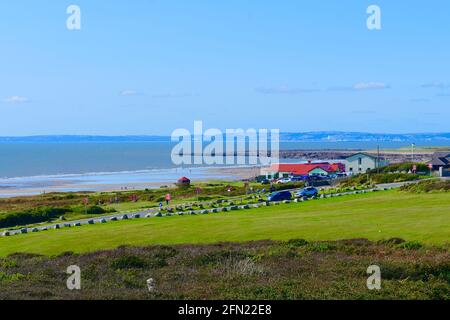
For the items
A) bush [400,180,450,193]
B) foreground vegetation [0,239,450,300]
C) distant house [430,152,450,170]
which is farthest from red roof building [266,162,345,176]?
foreground vegetation [0,239,450,300]

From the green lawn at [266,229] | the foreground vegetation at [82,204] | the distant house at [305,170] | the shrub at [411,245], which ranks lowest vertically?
the foreground vegetation at [82,204]

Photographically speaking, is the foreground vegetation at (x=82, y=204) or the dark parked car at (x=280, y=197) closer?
the foreground vegetation at (x=82, y=204)

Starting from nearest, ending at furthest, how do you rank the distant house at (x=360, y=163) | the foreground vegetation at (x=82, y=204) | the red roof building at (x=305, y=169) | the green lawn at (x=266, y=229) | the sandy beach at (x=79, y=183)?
1. the green lawn at (x=266, y=229)
2. the foreground vegetation at (x=82, y=204)
3. the sandy beach at (x=79, y=183)
4. the red roof building at (x=305, y=169)
5. the distant house at (x=360, y=163)

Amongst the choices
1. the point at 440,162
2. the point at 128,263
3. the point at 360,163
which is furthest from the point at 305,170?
the point at 128,263

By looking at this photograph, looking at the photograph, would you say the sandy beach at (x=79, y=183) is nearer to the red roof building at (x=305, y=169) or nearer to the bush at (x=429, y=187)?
the red roof building at (x=305, y=169)

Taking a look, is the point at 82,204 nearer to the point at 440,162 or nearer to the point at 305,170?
the point at 305,170

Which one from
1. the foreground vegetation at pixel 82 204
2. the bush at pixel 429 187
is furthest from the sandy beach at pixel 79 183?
the bush at pixel 429 187
